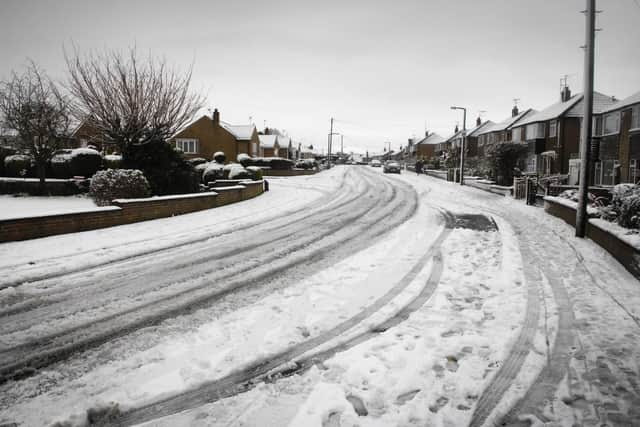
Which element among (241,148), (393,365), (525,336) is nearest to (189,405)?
(393,365)

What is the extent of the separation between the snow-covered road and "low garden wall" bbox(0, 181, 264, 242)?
584 mm

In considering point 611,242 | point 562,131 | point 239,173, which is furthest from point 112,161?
point 562,131

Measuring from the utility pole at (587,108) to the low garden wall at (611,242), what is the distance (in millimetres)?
248

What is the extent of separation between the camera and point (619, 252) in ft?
22.6

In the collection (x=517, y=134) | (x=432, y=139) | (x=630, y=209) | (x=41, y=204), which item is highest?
(x=432, y=139)

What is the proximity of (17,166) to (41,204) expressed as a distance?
8113mm

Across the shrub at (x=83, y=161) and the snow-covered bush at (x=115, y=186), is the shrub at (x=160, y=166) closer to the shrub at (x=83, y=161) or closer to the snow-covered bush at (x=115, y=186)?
the snow-covered bush at (x=115, y=186)

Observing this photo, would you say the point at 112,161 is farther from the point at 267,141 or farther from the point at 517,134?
the point at 267,141

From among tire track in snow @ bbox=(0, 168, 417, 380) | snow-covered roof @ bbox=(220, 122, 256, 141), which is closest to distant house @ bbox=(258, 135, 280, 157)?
snow-covered roof @ bbox=(220, 122, 256, 141)

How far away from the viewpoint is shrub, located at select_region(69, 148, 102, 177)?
17.3 meters

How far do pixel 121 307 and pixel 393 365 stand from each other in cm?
357

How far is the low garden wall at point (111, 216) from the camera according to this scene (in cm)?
816

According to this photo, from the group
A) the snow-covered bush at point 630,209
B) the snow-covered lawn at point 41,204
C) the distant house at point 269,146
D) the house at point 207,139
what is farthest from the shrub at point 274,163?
the snow-covered bush at point 630,209

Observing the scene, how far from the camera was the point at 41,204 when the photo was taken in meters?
14.1
